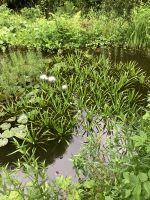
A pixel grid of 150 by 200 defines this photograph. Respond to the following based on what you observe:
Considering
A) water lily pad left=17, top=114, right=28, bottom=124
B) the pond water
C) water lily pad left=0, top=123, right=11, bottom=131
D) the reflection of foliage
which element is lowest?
the pond water

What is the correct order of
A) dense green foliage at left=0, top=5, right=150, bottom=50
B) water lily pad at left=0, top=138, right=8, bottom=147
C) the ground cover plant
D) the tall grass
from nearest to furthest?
the ground cover plant, water lily pad at left=0, top=138, right=8, bottom=147, the tall grass, dense green foliage at left=0, top=5, right=150, bottom=50

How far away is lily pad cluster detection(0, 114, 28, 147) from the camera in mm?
4629

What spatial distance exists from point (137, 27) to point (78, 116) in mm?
3321

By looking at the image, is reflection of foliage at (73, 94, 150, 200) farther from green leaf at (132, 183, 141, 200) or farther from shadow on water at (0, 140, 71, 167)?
shadow on water at (0, 140, 71, 167)

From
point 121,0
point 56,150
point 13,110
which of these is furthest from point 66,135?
point 121,0

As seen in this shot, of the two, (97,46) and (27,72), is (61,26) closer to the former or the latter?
(97,46)

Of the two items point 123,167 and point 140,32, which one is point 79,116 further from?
point 140,32

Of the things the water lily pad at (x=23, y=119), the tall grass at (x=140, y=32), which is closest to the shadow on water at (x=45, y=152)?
the water lily pad at (x=23, y=119)

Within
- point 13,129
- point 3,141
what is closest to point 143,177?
point 3,141

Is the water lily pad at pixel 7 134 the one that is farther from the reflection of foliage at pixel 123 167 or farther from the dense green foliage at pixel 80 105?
the reflection of foliage at pixel 123 167

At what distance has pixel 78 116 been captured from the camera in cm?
503

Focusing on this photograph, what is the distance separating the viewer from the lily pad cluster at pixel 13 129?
4629 millimetres

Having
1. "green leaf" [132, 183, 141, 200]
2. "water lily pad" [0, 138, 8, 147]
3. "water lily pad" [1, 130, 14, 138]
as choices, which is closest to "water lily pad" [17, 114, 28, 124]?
"water lily pad" [1, 130, 14, 138]

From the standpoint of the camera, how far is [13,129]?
15.7 feet
